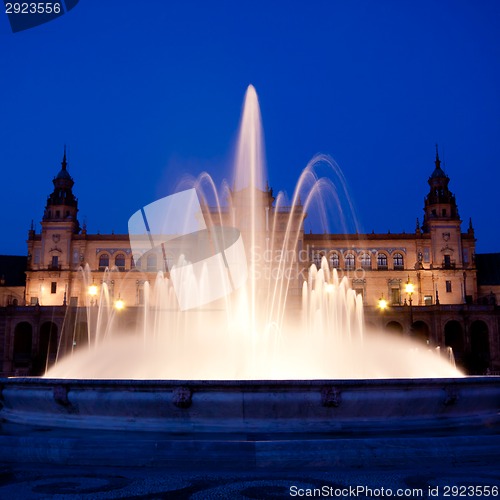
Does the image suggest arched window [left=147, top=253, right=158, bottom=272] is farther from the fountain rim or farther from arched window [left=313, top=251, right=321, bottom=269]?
the fountain rim

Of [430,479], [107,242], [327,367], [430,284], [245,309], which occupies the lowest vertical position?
[430,479]

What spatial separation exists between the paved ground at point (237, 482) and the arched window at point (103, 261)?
7316cm

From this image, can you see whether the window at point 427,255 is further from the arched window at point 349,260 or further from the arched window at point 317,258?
the arched window at point 317,258

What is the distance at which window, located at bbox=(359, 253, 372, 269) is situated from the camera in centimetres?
8150

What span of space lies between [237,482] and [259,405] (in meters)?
3.00

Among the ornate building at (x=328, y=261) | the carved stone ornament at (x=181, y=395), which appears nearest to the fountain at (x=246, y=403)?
the carved stone ornament at (x=181, y=395)

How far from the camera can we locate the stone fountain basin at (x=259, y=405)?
38.3 feet

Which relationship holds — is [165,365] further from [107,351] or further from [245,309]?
[245,309]

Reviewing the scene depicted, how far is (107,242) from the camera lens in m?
82.7

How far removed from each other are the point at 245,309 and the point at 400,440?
53.6 feet

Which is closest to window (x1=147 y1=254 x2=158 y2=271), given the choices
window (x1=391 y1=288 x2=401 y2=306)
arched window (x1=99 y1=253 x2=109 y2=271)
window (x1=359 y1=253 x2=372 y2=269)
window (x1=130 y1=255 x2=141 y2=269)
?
window (x1=130 y1=255 x2=141 y2=269)

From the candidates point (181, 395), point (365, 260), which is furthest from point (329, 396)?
point (365, 260)

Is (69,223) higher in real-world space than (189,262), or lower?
higher

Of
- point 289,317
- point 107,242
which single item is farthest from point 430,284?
point 107,242
